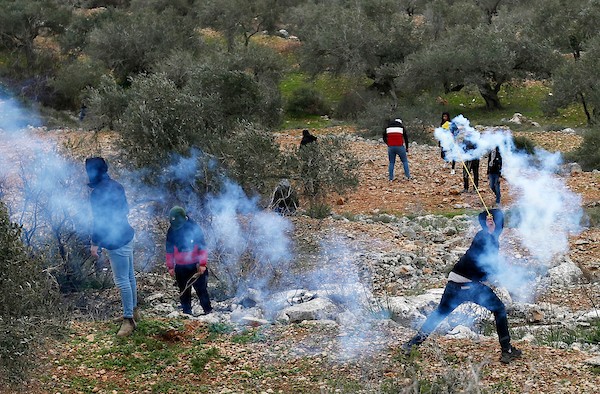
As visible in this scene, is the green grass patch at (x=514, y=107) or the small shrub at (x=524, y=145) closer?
the small shrub at (x=524, y=145)

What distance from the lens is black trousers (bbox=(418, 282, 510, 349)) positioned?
6.14 meters

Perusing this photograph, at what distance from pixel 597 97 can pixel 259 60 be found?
435 inches

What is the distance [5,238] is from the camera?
18.5 ft

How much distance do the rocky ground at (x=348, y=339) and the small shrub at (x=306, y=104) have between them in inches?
649

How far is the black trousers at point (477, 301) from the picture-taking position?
6141 mm

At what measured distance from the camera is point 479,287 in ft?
20.3

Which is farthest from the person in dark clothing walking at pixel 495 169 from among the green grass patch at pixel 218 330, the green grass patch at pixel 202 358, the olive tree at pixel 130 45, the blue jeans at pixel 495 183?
the olive tree at pixel 130 45

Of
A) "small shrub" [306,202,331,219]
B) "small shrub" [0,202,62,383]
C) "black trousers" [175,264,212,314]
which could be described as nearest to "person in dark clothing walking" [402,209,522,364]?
"black trousers" [175,264,212,314]

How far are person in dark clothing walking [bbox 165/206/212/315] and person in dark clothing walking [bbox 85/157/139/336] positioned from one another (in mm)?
719

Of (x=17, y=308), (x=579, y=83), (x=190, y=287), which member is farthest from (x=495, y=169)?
(x=579, y=83)

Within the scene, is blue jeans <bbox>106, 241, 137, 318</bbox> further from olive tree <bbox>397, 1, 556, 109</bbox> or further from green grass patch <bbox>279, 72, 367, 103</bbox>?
green grass patch <bbox>279, 72, 367, 103</bbox>

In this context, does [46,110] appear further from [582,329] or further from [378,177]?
[582,329]

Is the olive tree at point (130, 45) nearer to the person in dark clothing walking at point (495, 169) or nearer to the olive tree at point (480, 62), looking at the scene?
the olive tree at point (480, 62)

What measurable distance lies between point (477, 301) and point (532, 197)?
8130 mm
